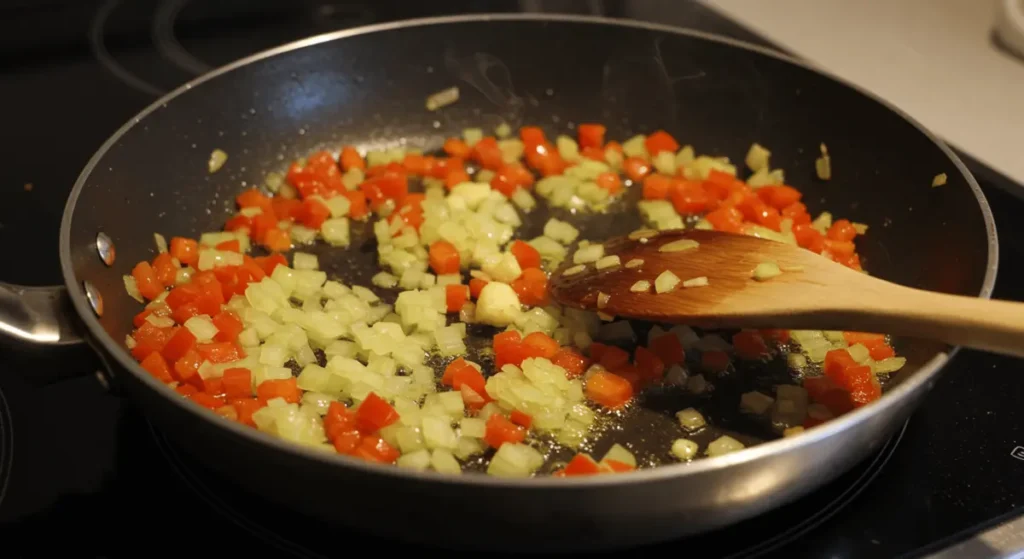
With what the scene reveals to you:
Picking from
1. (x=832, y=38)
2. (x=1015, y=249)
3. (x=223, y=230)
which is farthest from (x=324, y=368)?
(x=832, y=38)

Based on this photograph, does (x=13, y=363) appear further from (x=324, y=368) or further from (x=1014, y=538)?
(x=1014, y=538)

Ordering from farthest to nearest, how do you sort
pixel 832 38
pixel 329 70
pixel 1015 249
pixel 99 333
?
1. pixel 832 38
2. pixel 329 70
3. pixel 1015 249
4. pixel 99 333

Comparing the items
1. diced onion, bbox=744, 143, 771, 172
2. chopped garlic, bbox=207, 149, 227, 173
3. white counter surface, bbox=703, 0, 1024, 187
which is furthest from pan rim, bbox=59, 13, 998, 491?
white counter surface, bbox=703, 0, 1024, 187

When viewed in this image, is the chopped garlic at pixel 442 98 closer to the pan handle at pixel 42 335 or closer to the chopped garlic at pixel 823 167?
the chopped garlic at pixel 823 167

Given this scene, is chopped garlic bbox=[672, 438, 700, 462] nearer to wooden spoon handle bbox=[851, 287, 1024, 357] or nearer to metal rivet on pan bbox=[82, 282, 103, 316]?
wooden spoon handle bbox=[851, 287, 1024, 357]

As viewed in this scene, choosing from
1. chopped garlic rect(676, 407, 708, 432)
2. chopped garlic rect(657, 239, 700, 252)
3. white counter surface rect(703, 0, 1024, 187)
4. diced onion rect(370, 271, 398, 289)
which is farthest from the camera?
white counter surface rect(703, 0, 1024, 187)

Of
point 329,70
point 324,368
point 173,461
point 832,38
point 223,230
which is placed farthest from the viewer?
point 832,38

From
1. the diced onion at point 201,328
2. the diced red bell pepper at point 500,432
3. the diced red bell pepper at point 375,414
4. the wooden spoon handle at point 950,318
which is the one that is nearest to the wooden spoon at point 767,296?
the wooden spoon handle at point 950,318
